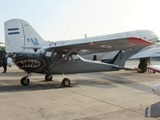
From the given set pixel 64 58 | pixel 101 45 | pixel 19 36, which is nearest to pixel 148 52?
pixel 101 45

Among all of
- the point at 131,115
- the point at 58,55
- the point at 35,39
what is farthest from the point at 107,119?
the point at 35,39

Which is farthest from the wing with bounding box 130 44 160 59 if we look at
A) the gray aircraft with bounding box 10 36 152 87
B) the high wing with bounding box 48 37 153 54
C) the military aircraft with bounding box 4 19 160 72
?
the high wing with bounding box 48 37 153 54

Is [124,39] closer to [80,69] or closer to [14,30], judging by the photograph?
[80,69]

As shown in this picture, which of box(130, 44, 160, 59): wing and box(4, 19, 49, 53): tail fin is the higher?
box(4, 19, 49, 53): tail fin

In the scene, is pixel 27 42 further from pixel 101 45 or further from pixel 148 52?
pixel 148 52

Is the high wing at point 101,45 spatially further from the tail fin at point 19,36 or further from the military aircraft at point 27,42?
the tail fin at point 19,36

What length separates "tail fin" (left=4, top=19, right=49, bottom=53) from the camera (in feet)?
53.0

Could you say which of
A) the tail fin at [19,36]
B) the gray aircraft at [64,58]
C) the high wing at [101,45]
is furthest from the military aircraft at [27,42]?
the high wing at [101,45]

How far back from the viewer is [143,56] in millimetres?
16484

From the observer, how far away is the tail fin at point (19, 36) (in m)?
16.2

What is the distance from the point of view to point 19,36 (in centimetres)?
1647

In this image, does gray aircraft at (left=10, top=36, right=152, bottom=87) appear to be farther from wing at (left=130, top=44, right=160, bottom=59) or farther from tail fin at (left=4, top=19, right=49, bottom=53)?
tail fin at (left=4, top=19, right=49, bottom=53)

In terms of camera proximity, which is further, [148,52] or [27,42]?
[148,52]

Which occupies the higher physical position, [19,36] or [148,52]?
[19,36]
